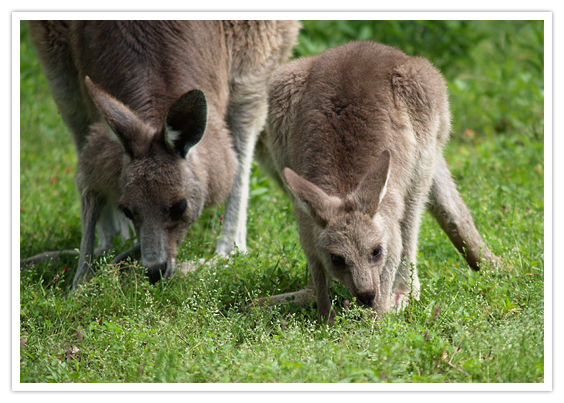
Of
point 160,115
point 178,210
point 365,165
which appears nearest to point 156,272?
point 178,210

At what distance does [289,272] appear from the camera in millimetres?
4742

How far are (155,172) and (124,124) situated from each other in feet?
1.23

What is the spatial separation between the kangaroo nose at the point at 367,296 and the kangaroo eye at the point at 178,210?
1.41 metres

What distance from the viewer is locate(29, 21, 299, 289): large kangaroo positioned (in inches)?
167

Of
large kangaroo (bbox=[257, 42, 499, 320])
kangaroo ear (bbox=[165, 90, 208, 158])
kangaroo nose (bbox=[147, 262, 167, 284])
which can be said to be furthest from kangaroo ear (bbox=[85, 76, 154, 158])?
large kangaroo (bbox=[257, 42, 499, 320])

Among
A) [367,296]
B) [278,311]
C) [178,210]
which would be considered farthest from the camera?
[178,210]

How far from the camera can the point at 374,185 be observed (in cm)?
357

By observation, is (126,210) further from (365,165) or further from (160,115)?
(365,165)

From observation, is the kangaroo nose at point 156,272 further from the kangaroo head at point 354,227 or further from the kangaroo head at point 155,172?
the kangaroo head at point 354,227

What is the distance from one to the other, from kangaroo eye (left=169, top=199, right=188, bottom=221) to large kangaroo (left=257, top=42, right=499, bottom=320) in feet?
2.41

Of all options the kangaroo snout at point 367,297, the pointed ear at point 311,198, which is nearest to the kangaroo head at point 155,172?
the pointed ear at point 311,198

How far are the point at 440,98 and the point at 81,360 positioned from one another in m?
2.84

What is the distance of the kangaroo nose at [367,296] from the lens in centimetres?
355

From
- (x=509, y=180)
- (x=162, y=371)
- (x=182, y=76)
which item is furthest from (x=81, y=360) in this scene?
(x=509, y=180)
